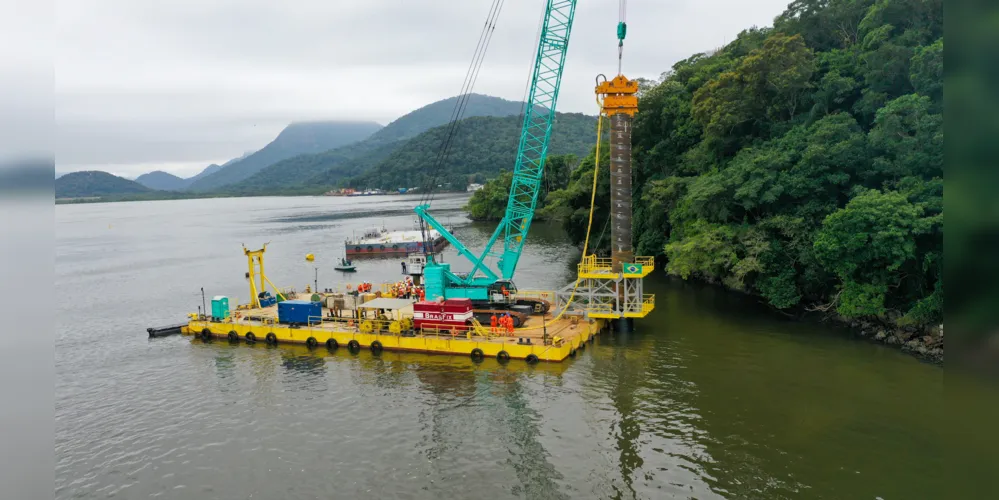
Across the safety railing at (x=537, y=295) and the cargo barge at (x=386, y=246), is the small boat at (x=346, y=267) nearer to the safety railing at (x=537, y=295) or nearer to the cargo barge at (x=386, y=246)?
the cargo barge at (x=386, y=246)

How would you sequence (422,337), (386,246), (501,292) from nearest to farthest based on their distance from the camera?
1. (422,337)
2. (501,292)
3. (386,246)

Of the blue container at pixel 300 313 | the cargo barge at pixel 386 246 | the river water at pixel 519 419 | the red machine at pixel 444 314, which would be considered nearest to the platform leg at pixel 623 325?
the river water at pixel 519 419

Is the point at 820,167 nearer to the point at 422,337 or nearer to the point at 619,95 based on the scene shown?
the point at 619,95

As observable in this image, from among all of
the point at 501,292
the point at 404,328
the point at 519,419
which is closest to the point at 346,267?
the point at 501,292

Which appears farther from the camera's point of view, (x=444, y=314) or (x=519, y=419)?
(x=444, y=314)

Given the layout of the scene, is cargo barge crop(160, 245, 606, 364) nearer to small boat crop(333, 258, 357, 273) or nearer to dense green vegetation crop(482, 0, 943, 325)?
dense green vegetation crop(482, 0, 943, 325)
